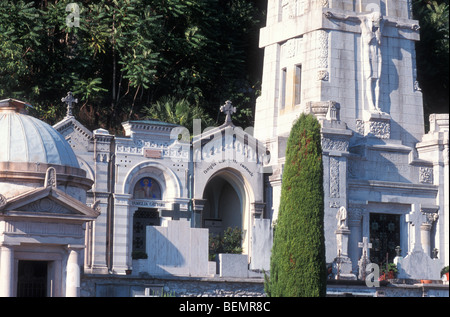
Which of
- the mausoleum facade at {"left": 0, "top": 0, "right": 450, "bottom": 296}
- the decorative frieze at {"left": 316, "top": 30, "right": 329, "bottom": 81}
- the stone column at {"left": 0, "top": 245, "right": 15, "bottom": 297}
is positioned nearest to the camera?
the stone column at {"left": 0, "top": 245, "right": 15, "bottom": 297}

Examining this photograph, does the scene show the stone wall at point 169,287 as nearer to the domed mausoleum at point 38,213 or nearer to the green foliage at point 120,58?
the domed mausoleum at point 38,213

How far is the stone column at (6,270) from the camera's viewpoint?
31391mm

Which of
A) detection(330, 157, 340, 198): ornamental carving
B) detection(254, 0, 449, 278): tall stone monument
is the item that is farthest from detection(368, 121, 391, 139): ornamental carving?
detection(330, 157, 340, 198): ornamental carving

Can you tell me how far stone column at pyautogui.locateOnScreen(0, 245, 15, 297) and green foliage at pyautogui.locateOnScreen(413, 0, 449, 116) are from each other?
3023 cm

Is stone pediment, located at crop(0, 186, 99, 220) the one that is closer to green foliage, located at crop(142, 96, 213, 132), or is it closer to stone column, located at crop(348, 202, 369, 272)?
stone column, located at crop(348, 202, 369, 272)

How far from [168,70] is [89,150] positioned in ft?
36.8

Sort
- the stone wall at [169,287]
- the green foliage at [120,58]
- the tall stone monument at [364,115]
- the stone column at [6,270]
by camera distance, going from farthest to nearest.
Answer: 1. the green foliage at [120,58]
2. the tall stone monument at [364,115]
3. the stone wall at [169,287]
4. the stone column at [6,270]

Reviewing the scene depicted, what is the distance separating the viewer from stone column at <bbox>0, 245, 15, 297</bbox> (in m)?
31.4

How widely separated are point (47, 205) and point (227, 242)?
12.4 m

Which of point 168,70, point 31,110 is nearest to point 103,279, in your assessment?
point 31,110

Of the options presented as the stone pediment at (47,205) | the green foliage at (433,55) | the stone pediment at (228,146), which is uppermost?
the green foliage at (433,55)

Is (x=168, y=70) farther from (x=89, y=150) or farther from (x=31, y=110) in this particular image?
(x=89, y=150)

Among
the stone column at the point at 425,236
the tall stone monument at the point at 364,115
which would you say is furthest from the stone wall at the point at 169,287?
the stone column at the point at 425,236

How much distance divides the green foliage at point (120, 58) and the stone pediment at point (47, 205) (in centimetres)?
1581
